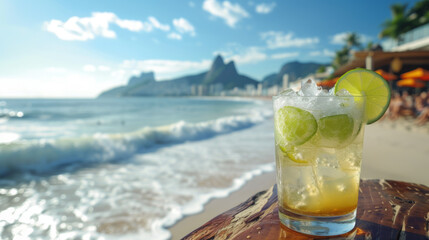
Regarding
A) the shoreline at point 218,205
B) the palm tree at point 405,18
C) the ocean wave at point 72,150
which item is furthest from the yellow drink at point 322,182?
the palm tree at point 405,18

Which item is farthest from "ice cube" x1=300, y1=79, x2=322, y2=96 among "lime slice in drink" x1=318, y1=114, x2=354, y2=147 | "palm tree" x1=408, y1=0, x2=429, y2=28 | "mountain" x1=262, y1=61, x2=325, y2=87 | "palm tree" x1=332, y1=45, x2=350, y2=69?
"mountain" x1=262, y1=61, x2=325, y2=87

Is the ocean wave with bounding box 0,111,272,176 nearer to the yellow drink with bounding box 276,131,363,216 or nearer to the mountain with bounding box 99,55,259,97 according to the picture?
the yellow drink with bounding box 276,131,363,216

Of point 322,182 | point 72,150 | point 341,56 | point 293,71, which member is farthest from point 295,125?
point 293,71

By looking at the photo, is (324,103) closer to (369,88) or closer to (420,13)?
(369,88)

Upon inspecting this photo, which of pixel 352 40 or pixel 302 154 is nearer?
pixel 302 154

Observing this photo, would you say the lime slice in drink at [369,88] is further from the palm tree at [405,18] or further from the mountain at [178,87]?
the mountain at [178,87]

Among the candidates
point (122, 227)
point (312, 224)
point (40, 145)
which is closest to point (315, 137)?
point (312, 224)

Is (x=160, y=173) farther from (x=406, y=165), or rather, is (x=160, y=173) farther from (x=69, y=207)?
(x=406, y=165)
